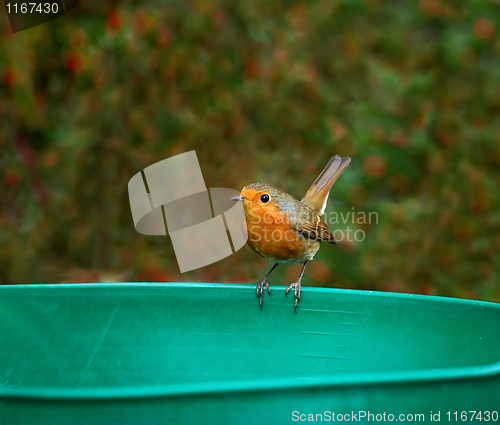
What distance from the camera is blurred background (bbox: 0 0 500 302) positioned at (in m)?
3.77

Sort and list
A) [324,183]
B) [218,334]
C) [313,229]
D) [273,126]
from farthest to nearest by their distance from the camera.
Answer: [273,126], [324,183], [313,229], [218,334]

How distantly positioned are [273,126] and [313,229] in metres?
1.19

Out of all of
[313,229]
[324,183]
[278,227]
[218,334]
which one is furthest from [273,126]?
[218,334]

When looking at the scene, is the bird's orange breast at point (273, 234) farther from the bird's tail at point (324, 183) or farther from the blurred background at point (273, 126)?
the blurred background at point (273, 126)

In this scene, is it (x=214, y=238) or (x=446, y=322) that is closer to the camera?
(x=446, y=322)

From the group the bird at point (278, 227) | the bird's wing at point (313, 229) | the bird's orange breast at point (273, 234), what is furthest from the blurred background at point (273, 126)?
the bird's orange breast at point (273, 234)

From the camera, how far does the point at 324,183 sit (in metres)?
3.62

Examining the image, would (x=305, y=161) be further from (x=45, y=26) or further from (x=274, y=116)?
(x=45, y=26)

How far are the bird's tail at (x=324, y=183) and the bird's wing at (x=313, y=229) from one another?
0.47 m

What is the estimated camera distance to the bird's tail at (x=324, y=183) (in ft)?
11.9

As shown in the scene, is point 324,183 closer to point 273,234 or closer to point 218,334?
point 273,234

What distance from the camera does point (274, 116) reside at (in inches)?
156

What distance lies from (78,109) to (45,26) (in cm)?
56

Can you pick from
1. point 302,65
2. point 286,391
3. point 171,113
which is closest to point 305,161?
point 302,65
